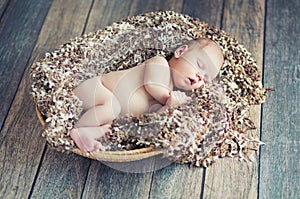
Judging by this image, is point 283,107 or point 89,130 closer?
point 89,130

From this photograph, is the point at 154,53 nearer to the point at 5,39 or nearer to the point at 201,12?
the point at 201,12

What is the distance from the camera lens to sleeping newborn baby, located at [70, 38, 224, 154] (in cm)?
151

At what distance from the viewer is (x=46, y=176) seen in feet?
5.01

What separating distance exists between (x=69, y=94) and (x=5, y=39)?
1.84ft

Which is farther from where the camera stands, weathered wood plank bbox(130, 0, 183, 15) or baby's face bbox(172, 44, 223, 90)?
weathered wood plank bbox(130, 0, 183, 15)

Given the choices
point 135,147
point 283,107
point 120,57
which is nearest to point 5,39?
point 120,57

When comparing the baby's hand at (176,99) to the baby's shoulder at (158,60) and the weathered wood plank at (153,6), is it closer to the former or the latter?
the baby's shoulder at (158,60)

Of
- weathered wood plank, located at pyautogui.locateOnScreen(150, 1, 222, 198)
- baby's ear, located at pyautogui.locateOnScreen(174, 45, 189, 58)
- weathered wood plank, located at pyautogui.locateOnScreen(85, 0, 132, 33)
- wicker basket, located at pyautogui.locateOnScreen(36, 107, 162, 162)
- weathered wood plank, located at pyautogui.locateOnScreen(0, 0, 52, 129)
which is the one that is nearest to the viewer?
wicker basket, located at pyautogui.locateOnScreen(36, 107, 162, 162)

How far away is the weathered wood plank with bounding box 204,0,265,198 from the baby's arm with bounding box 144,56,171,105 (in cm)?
25

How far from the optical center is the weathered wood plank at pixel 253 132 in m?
1.49

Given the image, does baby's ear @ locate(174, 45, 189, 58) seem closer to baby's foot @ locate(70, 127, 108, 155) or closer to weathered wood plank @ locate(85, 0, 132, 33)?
baby's foot @ locate(70, 127, 108, 155)

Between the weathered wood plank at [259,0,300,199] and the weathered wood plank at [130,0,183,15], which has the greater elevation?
the weathered wood plank at [130,0,183,15]

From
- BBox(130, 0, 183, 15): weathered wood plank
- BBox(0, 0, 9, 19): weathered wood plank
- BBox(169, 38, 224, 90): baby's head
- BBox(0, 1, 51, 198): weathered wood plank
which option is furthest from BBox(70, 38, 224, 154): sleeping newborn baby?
BBox(0, 0, 9, 19): weathered wood plank

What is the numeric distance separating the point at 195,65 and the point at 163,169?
313 millimetres
